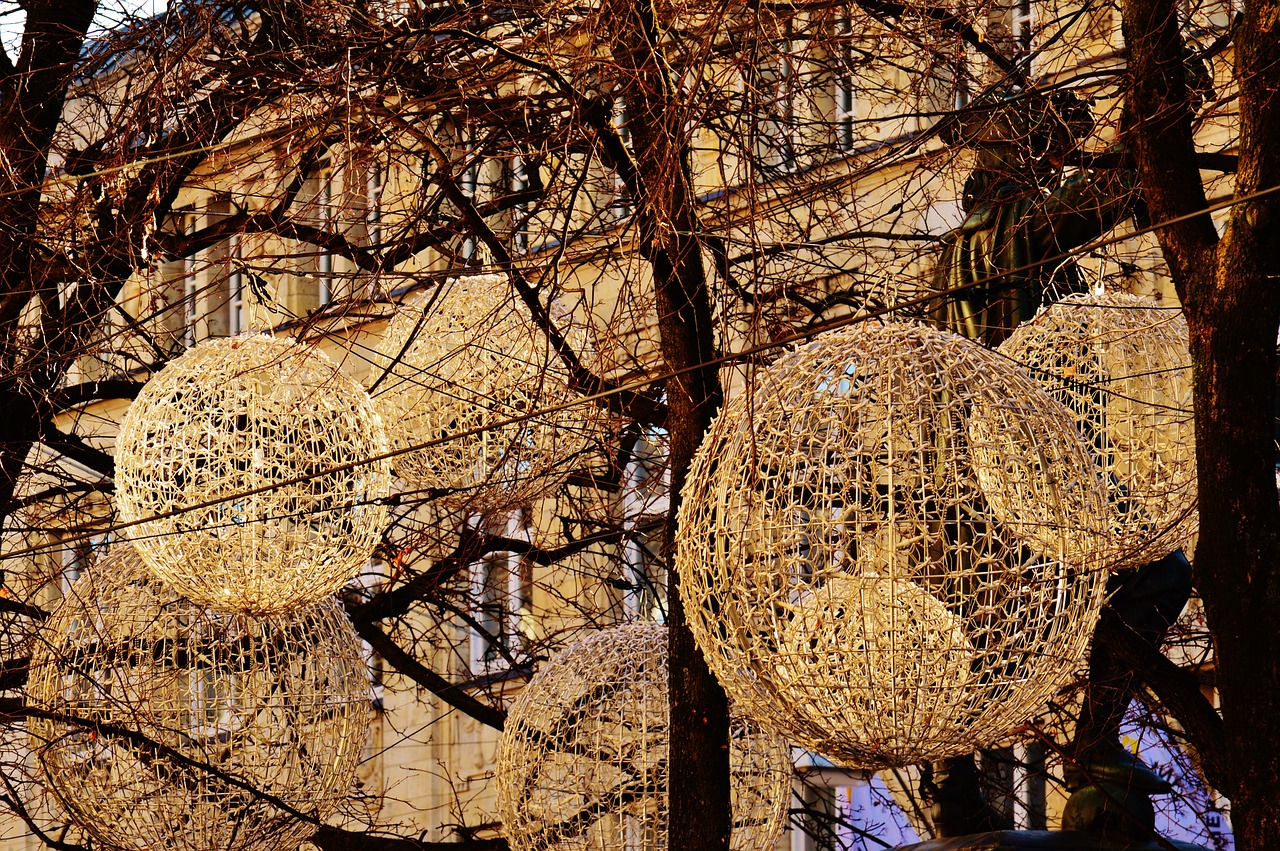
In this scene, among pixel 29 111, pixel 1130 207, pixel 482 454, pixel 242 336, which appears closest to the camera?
pixel 1130 207

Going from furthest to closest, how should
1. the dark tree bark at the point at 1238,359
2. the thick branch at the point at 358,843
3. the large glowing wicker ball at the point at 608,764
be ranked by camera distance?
1. the thick branch at the point at 358,843
2. the large glowing wicker ball at the point at 608,764
3. the dark tree bark at the point at 1238,359

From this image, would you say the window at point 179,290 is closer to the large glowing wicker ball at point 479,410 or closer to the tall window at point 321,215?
the tall window at point 321,215

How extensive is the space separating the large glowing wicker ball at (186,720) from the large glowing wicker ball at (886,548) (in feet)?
9.38

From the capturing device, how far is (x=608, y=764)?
7148 millimetres

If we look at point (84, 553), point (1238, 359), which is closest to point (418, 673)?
point (84, 553)

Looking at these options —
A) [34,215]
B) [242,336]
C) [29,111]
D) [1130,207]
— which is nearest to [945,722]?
[1130,207]

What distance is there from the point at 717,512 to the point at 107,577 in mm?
3644

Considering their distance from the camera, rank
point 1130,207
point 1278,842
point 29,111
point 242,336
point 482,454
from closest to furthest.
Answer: point 1278,842
point 1130,207
point 242,336
point 482,454
point 29,111

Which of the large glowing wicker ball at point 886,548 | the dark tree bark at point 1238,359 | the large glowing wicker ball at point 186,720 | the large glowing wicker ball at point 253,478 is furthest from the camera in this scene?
the large glowing wicker ball at point 186,720

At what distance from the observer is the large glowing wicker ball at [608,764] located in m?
7.19

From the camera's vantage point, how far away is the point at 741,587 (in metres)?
4.89

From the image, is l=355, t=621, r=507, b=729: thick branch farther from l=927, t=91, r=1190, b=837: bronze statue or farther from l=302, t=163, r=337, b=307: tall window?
l=927, t=91, r=1190, b=837: bronze statue

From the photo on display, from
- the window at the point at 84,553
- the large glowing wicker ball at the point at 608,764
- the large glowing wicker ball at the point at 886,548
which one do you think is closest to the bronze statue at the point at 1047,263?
the large glowing wicker ball at the point at 608,764

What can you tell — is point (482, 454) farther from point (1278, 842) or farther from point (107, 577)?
point (1278, 842)
